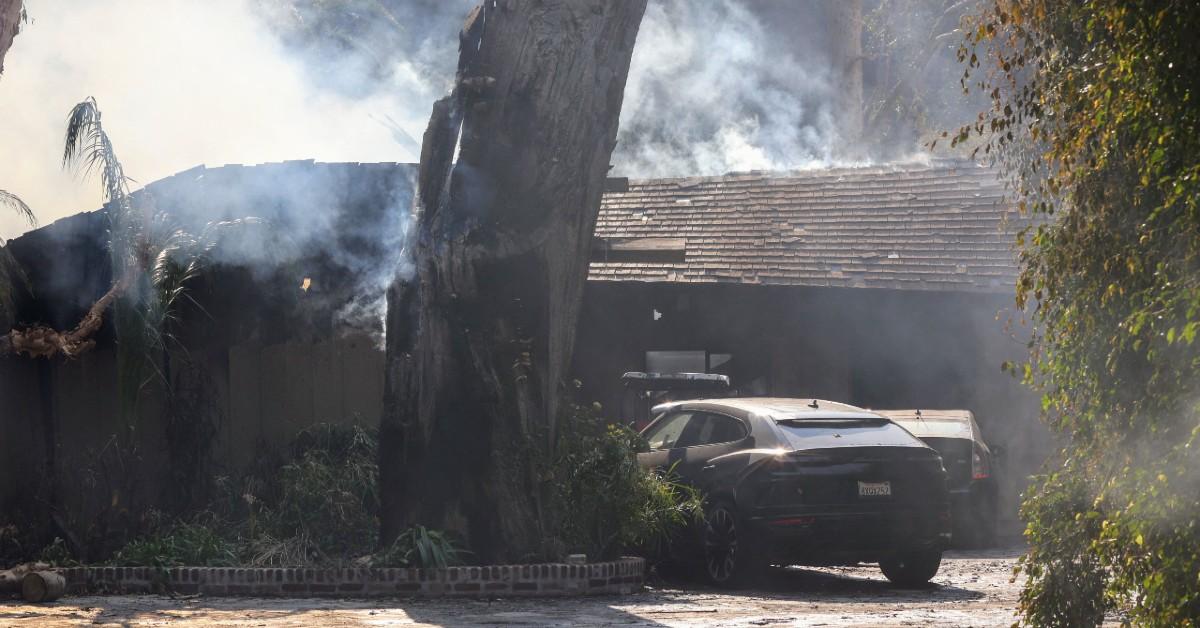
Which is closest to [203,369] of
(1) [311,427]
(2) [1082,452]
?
(1) [311,427]

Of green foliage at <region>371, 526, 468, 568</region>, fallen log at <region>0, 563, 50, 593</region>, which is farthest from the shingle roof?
fallen log at <region>0, 563, 50, 593</region>

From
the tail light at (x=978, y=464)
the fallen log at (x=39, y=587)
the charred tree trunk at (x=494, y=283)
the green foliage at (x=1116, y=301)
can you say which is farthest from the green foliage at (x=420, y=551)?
the tail light at (x=978, y=464)

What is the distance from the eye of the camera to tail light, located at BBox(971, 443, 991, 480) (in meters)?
15.8

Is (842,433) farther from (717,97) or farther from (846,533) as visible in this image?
(717,97)

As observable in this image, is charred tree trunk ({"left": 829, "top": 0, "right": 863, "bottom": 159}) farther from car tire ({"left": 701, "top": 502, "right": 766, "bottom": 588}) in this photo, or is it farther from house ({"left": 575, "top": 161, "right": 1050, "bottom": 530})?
car tire ({"left": 701, "top": 502, "right": 766, "bottom": 588})

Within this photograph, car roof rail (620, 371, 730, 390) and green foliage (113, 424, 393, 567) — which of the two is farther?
car roof rail (620, 371, 730, 390)

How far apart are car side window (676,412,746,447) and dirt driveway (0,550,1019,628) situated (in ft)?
4.71

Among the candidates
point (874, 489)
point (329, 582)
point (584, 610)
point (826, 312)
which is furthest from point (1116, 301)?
Answer: point (826, 312)

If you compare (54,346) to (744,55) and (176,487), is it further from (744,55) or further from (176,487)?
(744,55)

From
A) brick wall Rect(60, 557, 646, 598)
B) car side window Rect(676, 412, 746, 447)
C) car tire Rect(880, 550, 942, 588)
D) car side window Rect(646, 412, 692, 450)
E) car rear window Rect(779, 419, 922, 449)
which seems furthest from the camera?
car side window Rect(646, 412, 692, 450)

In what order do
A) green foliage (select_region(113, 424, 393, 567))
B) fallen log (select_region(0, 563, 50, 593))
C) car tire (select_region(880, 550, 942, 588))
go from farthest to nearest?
car tire (select_region(880, 550, 942, 588)) → green foliage (select_region(113, 424, 393, 567)) → fallen log (select_region(0, 563, 50, 593))

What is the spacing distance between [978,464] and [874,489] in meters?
4.48

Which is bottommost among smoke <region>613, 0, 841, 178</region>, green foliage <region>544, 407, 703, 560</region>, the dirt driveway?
the dirt driveway

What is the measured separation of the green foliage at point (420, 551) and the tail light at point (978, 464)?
7020 millimetres
